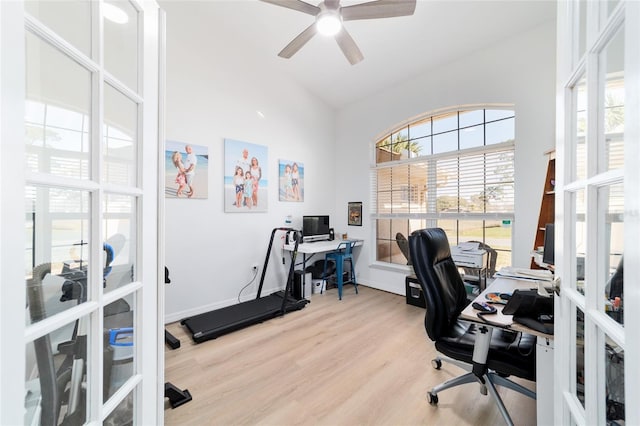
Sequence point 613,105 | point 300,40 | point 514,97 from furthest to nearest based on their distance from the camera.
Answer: point 514,97 < point 300,40 < point 613,105

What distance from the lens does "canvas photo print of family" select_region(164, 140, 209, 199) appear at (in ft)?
9.42

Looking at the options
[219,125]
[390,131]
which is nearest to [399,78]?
[390,131]

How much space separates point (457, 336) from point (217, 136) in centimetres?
→ 321

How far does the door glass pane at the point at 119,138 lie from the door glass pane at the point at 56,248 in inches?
5.2

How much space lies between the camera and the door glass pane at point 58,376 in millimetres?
569

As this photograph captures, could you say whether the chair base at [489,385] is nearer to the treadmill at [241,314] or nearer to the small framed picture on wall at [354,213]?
the treadmill at [241,314]

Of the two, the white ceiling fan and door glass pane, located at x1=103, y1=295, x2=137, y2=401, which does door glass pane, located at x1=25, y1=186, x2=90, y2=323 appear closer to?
door glass pane, located at x1=103, y1=295, x2=137, y2=401

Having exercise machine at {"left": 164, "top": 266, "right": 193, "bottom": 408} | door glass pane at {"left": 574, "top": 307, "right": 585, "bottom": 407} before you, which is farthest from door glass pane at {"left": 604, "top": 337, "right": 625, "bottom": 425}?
exercise machine at {"left": 164, "top": 266, "right": 193, "bottom": 408}

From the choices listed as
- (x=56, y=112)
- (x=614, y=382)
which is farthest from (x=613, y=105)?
(x=56, y=112)

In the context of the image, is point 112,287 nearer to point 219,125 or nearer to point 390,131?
point 219,125

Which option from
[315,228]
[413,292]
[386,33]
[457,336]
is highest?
[386,33]

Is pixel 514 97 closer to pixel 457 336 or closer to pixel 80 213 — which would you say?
pixel 457 336

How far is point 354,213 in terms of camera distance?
447 cm

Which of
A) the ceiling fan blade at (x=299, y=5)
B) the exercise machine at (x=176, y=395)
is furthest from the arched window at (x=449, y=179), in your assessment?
the exercise machine at (x=176, y=395)
